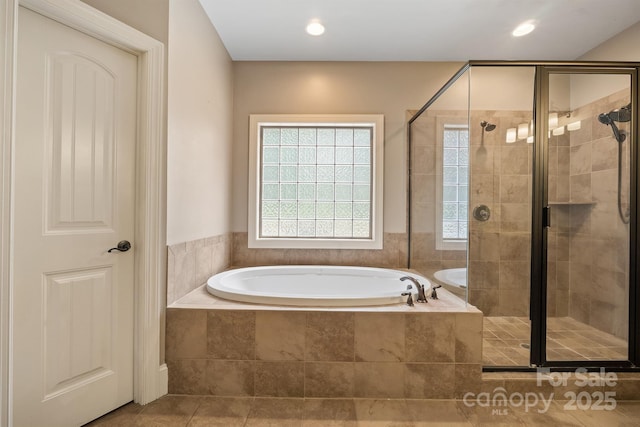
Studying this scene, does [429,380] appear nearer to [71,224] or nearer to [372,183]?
[372,183]

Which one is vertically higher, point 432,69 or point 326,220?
point 432,69

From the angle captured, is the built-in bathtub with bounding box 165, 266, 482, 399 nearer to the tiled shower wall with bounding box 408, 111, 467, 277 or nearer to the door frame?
the door frame

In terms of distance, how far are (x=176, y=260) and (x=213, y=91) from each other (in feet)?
4.44

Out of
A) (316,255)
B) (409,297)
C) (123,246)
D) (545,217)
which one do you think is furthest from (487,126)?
(123,246)

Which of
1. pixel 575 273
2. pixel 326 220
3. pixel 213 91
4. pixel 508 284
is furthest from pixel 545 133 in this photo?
pixel 213 91

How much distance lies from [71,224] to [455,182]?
92.5 inches

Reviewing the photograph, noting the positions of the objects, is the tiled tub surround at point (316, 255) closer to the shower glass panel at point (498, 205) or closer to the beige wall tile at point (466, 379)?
the shower glass panel at point (498, 205)

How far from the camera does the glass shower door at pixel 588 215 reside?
1898 mm

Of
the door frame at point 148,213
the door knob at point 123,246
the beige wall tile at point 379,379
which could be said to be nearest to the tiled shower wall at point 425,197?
the beige wall tile at point 379,379

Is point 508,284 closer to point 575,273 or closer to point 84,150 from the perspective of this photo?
point 575,273

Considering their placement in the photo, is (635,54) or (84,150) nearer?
(84,150)

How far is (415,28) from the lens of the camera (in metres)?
2.26

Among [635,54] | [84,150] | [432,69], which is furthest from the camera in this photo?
[432,69]

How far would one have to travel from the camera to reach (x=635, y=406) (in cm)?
162
